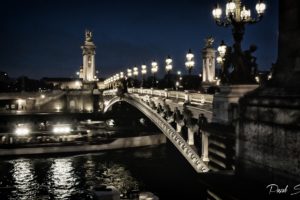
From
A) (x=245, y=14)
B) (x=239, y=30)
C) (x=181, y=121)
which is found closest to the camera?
(x=239, y=30)

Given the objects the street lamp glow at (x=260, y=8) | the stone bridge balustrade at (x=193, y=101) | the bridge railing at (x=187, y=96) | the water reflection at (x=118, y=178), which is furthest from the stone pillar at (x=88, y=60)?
the street lamp glow at (x=260, y=8)

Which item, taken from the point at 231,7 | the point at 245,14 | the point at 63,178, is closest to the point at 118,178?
the point at 63,178

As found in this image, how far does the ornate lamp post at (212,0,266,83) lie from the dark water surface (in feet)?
43.3

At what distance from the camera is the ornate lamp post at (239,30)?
13773mm

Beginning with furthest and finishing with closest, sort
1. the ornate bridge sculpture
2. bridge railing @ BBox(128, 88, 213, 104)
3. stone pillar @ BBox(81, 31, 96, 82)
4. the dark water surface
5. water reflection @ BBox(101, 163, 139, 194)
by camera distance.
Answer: stone pillar @ BBox(81, 31, 96, 82) < water reflection @ BBox(101, 163, 139, 194) < the dark water surface < bridge railing @ BBox(128, 88, 213, 104) < the ornate bridge sculpture

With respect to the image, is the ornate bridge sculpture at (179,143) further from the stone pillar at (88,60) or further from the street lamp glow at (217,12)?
the stone pillar at (88,60)

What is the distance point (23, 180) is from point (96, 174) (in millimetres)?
6519

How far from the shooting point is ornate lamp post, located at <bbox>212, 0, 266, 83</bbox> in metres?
13.8

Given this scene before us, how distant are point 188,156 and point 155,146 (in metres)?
28.8

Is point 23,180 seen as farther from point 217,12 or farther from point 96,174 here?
point 217,12

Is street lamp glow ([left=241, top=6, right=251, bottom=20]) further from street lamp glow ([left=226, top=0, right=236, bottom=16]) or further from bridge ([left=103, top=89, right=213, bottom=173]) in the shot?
bridge ([left=103, top=89, right=213, bottom=173])

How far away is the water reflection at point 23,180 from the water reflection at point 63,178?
1.71 m

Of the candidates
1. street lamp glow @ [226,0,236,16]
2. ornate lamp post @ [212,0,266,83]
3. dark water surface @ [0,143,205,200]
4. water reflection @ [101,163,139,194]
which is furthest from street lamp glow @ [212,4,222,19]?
water reflection @ [101,163,139,194]

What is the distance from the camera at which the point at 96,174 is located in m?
36.5
